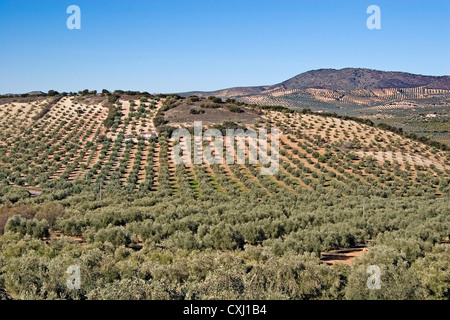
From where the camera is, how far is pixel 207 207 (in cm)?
3014

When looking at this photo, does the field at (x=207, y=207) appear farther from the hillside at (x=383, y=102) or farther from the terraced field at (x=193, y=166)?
the hillside at (x=383, y=102)

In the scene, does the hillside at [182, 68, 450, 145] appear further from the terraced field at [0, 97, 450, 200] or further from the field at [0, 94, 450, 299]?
the field at [0, 94, 450, 299]

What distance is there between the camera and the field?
14109 millimetres

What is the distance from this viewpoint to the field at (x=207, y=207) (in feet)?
46.3

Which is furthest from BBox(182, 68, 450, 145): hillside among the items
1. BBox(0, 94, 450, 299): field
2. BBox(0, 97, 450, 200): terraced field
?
BBox(0, 94, 450, 299): field

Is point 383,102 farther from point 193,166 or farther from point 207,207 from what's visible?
point 207,207

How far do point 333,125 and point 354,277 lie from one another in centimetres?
4970

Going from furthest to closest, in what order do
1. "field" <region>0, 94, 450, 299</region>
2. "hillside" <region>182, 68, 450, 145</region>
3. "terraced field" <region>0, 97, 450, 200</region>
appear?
"hillside" <region>182, 68, 450, 145</region>
"terraced field" <region>0, 97, 450, 200</region>
"field" <region>0, 94, 450, 299</region>

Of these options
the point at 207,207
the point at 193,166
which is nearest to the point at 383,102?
the point at 193,166

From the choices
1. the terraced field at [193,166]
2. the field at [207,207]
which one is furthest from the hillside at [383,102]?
the field at [207,207]

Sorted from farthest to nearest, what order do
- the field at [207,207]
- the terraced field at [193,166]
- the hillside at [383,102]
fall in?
the hillside at [383,102] < the terraced field at [193,166] < the field at [207,207]

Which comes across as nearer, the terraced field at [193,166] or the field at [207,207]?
the field at [207,207]

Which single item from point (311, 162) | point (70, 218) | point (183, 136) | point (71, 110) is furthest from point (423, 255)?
point (71, 110)

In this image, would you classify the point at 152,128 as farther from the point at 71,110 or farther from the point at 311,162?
the point at 311,162
